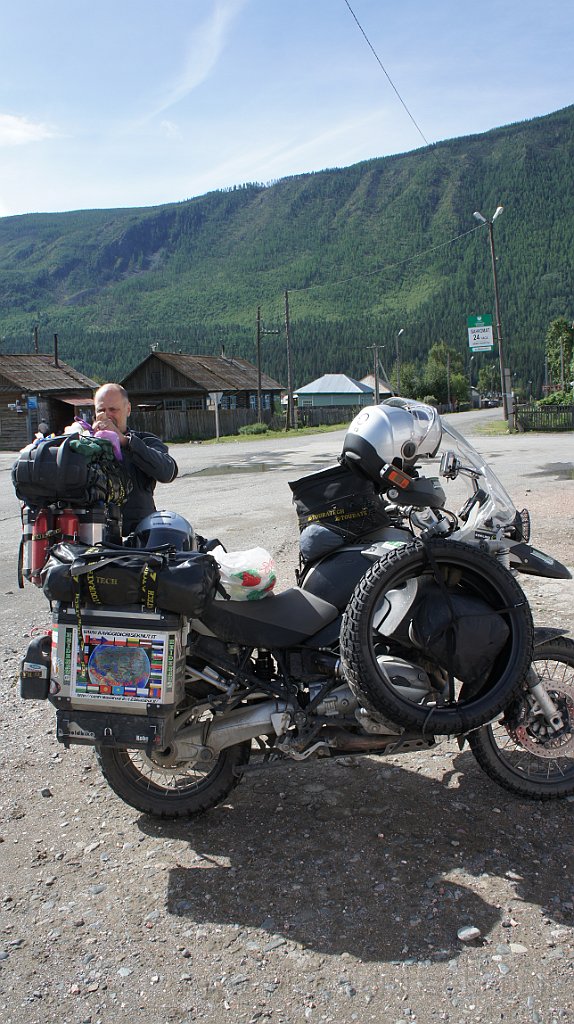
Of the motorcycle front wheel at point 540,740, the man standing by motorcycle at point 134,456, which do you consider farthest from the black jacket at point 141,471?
the motorcycle front wheel at point 540,740

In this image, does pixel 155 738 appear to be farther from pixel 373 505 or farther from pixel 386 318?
pixel 386 318

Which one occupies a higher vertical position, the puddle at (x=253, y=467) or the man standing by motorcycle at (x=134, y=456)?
the man standing by motorcycle at (x=134, y=456)

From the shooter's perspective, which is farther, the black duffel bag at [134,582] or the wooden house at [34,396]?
the wooden house at [34,396]

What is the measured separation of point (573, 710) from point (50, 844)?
2.41m

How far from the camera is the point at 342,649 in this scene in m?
3.10

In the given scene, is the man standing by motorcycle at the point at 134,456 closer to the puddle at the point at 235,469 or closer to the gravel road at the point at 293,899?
the gravel road at the point at 293,899

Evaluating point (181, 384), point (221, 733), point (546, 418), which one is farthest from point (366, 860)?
point (181, 384)

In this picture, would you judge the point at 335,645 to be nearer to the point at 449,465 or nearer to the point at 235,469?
the point at 449,465

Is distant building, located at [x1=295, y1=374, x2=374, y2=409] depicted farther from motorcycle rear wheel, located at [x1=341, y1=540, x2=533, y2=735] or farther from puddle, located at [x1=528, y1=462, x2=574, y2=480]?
motorcycle rear wheel, located at [x1=341, y1=540, x2=533, y2=735]

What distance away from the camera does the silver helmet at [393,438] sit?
3400 millimetres

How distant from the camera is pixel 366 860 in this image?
321 cm

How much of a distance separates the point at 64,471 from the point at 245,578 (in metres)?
0.89

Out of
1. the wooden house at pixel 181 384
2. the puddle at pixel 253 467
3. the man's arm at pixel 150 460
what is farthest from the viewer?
the wooden house at pixel 181 384

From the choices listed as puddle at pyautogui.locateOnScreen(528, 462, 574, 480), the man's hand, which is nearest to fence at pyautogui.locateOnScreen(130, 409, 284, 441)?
puddle at pyautogui.locateOnScreen(528, 462, 574, 480)
